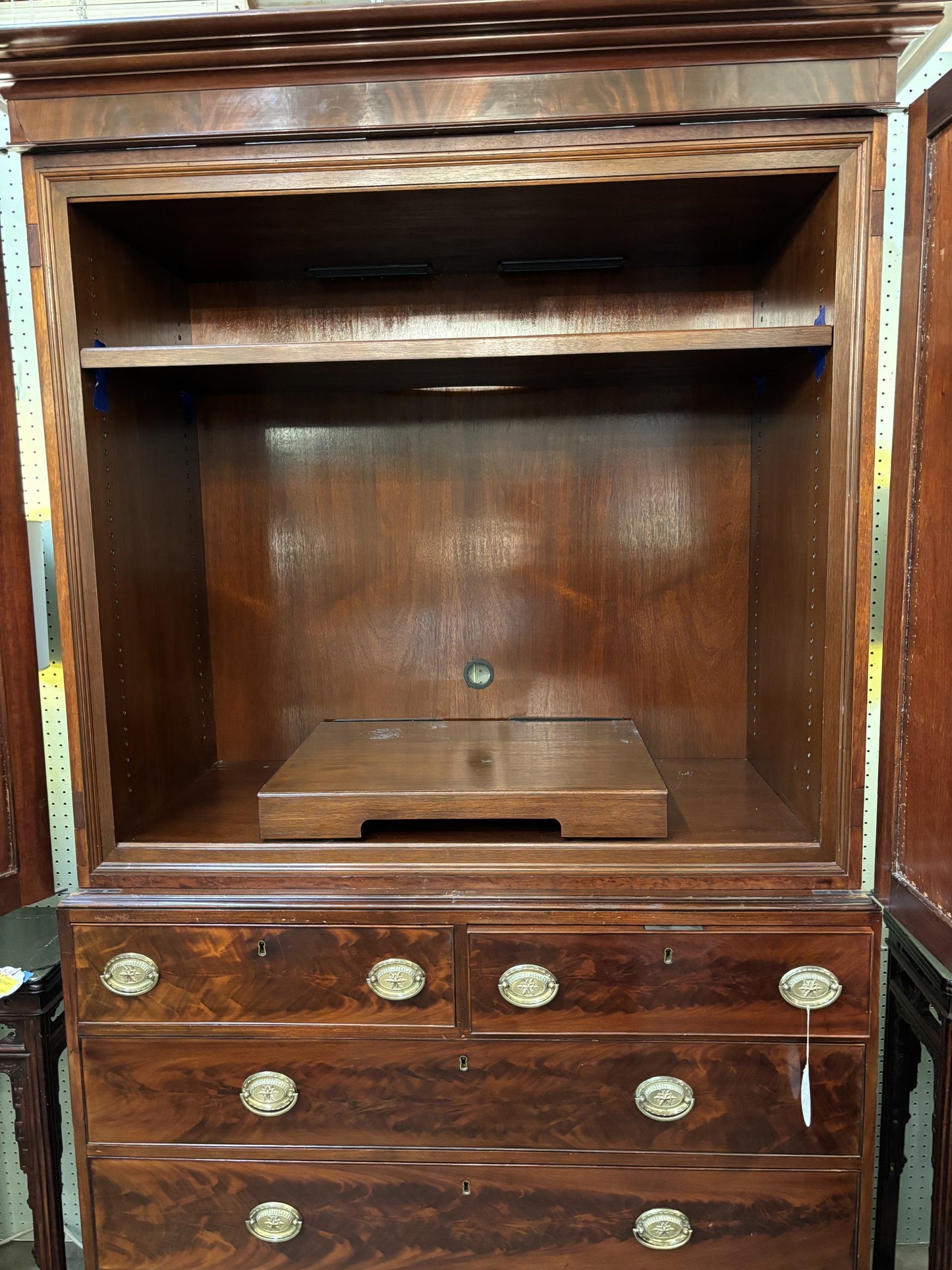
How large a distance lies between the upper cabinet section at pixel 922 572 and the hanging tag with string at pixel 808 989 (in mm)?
→ 139

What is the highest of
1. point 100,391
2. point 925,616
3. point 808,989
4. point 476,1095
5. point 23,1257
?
point 100,391

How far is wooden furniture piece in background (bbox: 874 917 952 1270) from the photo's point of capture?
50.4 inches

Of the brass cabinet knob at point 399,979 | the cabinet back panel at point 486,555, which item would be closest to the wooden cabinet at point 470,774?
the brass cabinet knob at point 399,979

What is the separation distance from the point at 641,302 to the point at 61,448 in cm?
106

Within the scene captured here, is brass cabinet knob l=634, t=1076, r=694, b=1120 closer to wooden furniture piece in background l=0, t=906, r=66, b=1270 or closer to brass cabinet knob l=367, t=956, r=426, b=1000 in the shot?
brass cabinet knob l=367, t=956, r=426, b=1000

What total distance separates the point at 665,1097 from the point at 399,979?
17.2 inches

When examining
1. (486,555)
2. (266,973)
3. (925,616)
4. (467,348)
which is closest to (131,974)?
(266,973)

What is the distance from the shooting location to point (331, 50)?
1105mm

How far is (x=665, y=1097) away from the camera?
1235 mm

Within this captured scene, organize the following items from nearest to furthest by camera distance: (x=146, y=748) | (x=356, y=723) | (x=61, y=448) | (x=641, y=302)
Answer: (x=61, y=448), (x=146, y=748), (x=641, y=302), (x=356, y=723)

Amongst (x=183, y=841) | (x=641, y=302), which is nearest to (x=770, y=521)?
(x=641, y=302)

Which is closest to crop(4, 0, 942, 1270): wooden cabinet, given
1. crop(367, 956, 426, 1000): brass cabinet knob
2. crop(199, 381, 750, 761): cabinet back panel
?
crop(367, 956, 426, 1000): brass cabinet knob

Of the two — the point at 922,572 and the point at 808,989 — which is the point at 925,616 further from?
the point at 808,989

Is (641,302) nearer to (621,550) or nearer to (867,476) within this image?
(621,550)
